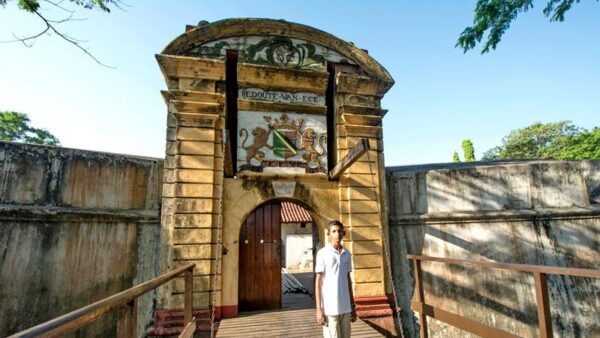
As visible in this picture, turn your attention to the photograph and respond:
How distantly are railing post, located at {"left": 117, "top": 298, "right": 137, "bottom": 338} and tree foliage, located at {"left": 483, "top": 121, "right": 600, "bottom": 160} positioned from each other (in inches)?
1057

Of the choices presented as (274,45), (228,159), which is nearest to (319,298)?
(228,159)

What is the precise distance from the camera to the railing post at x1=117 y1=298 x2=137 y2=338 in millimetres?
2256

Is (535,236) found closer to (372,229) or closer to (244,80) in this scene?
(372,229)

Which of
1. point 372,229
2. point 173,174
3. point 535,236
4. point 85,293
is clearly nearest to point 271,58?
point 173,174

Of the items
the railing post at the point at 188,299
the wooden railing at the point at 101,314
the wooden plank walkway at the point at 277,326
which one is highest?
the wooden railing at the point at 101,314

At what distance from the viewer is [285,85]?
633 centimetres

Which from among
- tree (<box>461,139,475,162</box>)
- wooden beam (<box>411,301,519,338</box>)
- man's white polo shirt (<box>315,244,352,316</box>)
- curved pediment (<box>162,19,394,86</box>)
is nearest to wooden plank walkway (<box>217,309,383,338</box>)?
wooden beam (<box>411,301,519,338</box>)

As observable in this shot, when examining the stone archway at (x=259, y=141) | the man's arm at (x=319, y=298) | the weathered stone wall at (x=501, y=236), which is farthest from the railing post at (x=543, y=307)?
the weathered stone wall at (x=501, y=236)

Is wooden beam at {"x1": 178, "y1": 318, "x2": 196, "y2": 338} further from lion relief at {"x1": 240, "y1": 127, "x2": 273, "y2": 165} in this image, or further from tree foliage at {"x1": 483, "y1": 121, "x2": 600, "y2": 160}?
tree foliage at {"x1": 483, "y1": 121, "x2": 600, "y2": 160}

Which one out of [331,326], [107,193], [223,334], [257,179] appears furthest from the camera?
[257,179]

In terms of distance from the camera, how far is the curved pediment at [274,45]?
6.09 metres

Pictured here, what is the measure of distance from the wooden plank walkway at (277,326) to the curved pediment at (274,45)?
15.4 feet

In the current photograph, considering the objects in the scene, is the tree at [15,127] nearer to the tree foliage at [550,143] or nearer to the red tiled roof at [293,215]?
the red tiled roof at [293,215]

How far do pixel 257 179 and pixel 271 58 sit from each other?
2430mm
